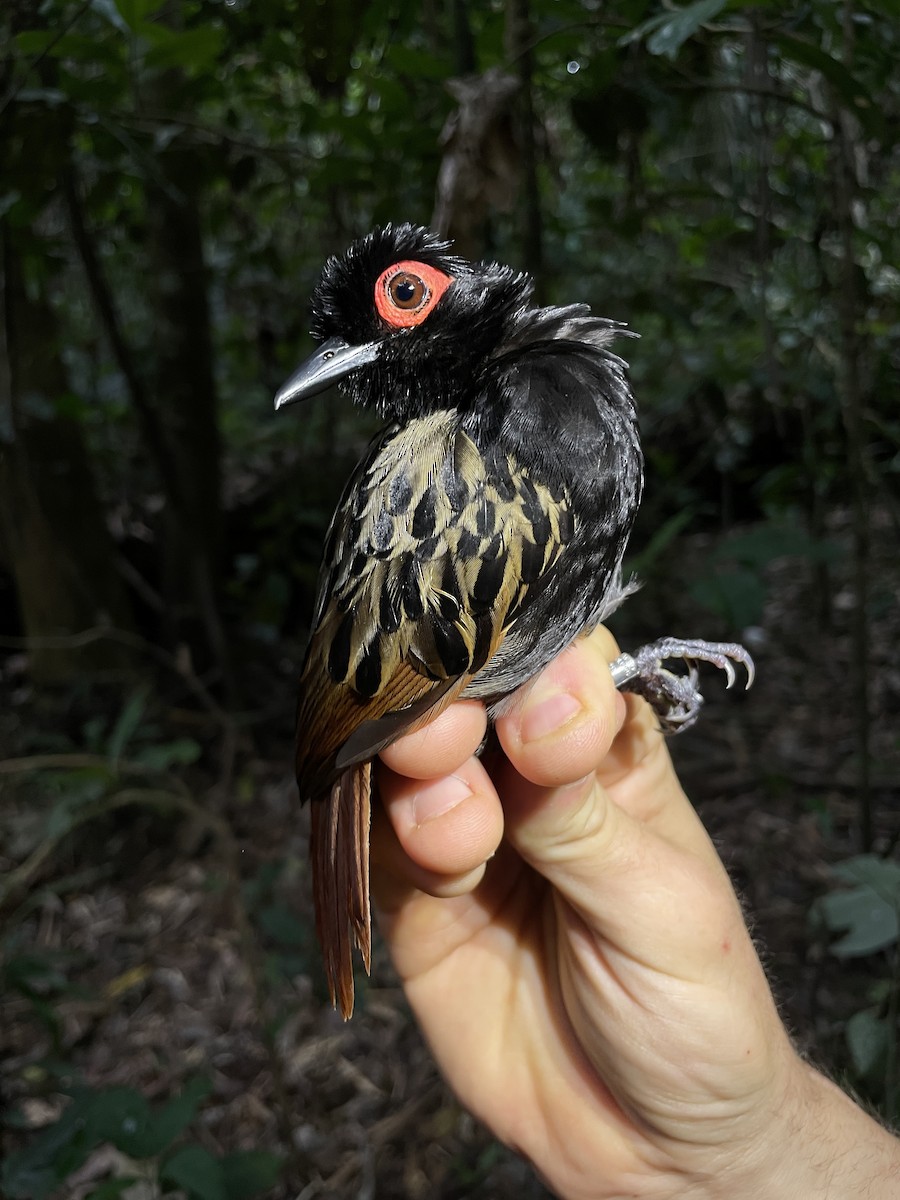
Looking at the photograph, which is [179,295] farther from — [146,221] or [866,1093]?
[866,1093]

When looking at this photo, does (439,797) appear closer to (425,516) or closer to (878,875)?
(425,516)

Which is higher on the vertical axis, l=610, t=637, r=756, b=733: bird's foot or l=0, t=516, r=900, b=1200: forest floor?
l=610, t=637, r=756, b=733: bird's foot

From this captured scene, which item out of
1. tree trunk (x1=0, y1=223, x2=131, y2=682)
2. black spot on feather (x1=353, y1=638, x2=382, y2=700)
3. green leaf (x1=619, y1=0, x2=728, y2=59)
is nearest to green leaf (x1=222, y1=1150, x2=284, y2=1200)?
black spot on feather (x1=353, y1=638, x2=382, y2=700)

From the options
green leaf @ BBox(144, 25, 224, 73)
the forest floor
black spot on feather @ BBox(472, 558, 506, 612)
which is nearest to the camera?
black spot on feather @ BBox(472, 558, 506, 612)

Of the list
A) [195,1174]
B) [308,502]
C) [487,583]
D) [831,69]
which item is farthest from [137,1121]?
[308,502]

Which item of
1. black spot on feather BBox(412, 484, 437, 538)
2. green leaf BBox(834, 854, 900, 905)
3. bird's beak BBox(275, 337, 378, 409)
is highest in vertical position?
bird's beak BBox(275, 337, 378, 409)

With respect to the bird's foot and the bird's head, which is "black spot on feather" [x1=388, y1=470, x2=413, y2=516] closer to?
the bird's head

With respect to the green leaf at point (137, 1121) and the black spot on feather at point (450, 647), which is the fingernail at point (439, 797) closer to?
the black spot on feather at point (450, 647)
